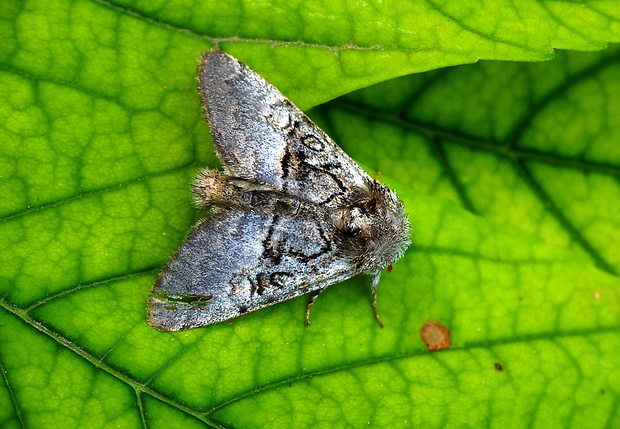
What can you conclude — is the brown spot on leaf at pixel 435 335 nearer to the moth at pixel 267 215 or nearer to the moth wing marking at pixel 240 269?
the moth at pixel 267 215

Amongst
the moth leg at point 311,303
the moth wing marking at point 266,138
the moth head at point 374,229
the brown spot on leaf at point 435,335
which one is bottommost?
the brown spot on leaf at point 435,335

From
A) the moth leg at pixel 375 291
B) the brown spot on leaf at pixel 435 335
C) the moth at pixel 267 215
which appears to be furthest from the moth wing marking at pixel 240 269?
the brown spot on leaf at pixel 435 335

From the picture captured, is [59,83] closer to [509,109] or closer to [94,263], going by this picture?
[94,263]

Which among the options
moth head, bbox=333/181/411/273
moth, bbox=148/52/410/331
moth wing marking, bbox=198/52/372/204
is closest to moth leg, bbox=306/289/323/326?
moth, bbox=148/52/410/331

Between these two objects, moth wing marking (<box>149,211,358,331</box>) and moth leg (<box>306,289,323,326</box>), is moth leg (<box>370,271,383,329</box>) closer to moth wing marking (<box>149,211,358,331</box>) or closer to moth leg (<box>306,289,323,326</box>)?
moth wing marking (<box>149,211,358,331</box>)

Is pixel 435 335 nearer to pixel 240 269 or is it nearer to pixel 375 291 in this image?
pixel 375 291

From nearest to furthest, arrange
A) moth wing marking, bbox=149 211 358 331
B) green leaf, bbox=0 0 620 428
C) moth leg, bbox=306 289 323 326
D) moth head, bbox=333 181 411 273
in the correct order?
green leaf, bbox=0 0 620 428
moth wing marking, bbox=149 211 358 331
moth leg, bbox=306 289 323 326
moth head, bbox=333 181 411 273

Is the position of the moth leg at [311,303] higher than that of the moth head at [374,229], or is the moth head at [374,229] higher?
the moth head at [374,229]
